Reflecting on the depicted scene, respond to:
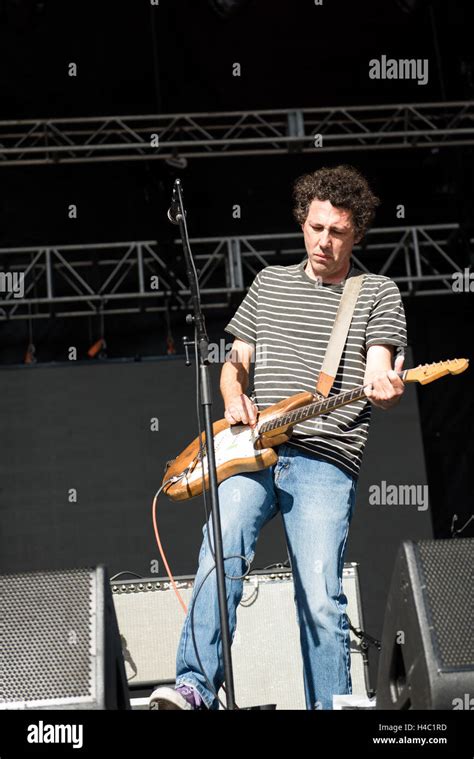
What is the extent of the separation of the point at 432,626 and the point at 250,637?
250 cm

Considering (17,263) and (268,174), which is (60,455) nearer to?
(17,263)

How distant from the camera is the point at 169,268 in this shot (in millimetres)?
7559

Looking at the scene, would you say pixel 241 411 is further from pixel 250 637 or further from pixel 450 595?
pixel 250 637

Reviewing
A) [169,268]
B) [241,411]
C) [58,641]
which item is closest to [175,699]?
[58,641]

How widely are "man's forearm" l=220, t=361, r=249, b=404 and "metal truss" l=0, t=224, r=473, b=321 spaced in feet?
13.3

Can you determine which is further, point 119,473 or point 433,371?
point 119,473

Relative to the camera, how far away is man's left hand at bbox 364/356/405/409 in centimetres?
273

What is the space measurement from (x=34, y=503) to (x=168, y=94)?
3.55m

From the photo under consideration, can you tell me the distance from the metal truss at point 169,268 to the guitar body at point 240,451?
4.21 m

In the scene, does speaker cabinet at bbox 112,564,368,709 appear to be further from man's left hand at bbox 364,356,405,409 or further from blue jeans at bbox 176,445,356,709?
man's left hand at bbox 364,356,405,409

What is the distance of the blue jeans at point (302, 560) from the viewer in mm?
2670

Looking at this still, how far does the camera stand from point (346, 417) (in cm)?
292
